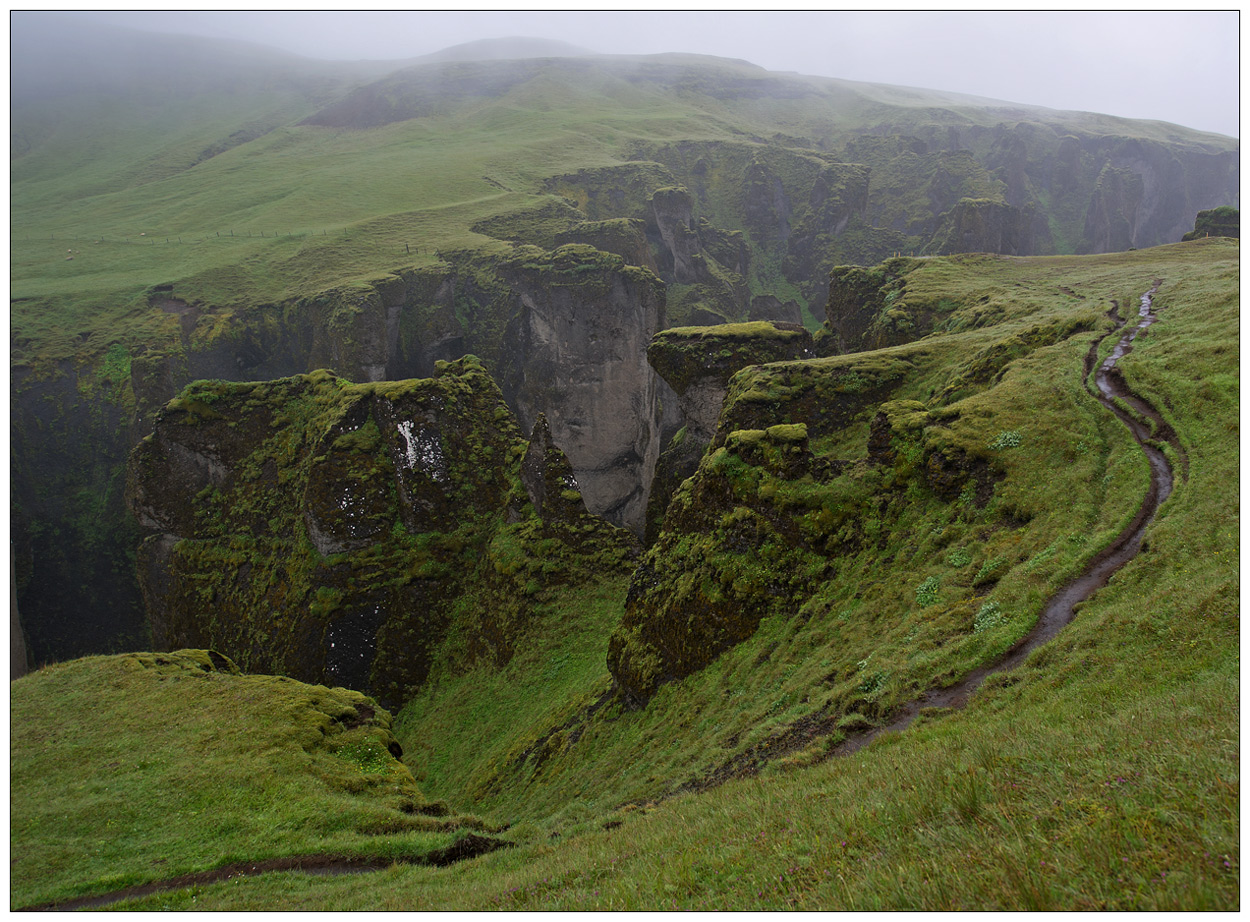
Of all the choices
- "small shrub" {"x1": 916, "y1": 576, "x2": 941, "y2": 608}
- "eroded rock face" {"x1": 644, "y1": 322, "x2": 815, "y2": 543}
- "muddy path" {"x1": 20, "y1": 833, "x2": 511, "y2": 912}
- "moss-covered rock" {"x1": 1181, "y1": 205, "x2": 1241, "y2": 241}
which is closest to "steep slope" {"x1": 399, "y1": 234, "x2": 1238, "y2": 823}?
"small shrub" {"x1": 916, "y1": 576, "x2": 941, "y2": 608}

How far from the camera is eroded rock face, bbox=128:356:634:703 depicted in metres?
39.1

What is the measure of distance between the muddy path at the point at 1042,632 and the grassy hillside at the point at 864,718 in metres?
0.21

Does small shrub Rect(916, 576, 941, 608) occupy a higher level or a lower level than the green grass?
higher

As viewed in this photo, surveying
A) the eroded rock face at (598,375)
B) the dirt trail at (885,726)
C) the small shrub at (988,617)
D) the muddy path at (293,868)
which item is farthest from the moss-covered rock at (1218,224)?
the muddy path at (293,868)

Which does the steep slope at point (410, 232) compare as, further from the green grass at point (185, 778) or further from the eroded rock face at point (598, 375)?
the green grass at point (185, 778)

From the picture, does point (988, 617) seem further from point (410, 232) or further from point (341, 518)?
point (410, 232)

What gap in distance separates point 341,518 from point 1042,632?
37.0 m

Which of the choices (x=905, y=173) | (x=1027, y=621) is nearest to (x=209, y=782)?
(x=1027, y=621)

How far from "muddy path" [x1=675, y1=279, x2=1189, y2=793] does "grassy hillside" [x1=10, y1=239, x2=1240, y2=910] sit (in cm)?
21

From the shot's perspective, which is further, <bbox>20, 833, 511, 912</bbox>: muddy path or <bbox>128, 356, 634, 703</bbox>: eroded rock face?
<bbox>128, 356, 634, 703</bbox>: eroded rock face

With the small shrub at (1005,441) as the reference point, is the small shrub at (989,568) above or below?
below

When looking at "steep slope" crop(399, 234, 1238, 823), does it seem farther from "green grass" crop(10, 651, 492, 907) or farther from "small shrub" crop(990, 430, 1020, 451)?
"green grass" crop(10, 651, 492, 907)

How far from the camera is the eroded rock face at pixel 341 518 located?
39.1 m

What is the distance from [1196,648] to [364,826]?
17160 mm
